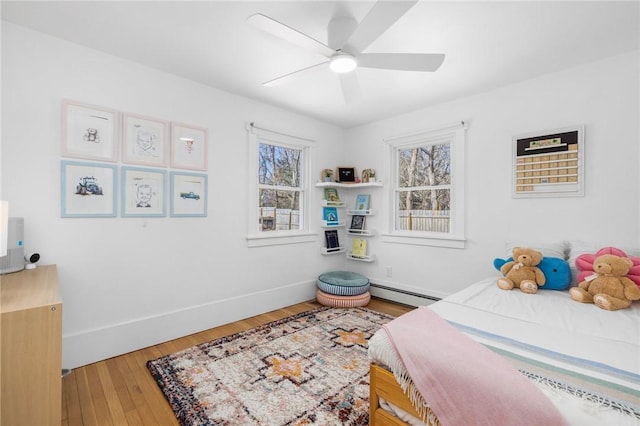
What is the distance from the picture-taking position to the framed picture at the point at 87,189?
7.10 feet

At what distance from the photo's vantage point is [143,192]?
2.52 m

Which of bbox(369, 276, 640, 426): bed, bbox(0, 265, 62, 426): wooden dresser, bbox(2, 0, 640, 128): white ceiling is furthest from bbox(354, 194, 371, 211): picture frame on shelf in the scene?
bbox(0, 265, 62, 426): wooden dresser

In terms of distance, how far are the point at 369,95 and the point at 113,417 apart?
3.37m

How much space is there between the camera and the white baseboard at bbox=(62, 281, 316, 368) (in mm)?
2217

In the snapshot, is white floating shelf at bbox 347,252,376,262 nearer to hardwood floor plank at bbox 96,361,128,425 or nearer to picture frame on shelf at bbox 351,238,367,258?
picture frame on shelf at bbox 351,238,367,258

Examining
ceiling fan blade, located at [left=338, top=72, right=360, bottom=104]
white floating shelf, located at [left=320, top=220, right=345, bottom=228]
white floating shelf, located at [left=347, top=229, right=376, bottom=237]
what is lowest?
white floating shelf, located at [left=347, top=229, right=376, bottom=237]

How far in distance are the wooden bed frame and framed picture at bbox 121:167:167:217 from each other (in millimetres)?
2259

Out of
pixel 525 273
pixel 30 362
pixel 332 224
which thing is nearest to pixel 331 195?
pixel 332 224

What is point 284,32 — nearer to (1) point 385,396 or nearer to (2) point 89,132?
(2) point 89,132

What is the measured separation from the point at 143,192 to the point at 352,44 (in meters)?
2.10

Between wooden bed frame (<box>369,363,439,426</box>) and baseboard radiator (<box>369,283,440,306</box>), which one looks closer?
wooden bed frame (<box>369,363,439,426</box>)

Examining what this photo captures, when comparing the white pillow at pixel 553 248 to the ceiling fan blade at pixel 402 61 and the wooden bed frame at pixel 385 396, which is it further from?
the wooden bed frame at pixel 385 396

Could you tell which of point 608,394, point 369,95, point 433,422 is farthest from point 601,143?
point 433,422

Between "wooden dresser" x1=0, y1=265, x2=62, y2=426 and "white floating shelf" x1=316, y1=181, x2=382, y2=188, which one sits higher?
"white floating shelf" x1=316, y1=181, x2=382, y2=188
